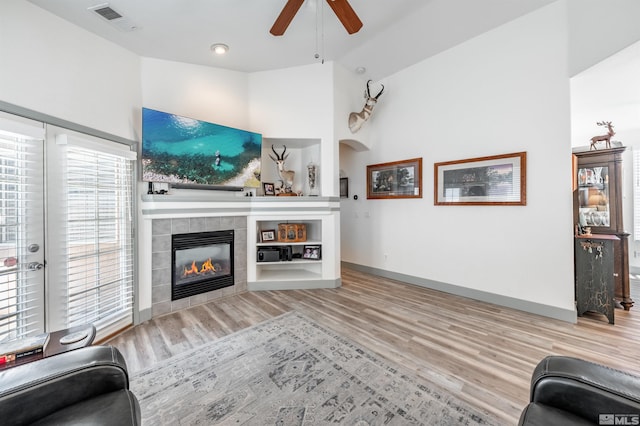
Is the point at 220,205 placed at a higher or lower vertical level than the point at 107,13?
lower

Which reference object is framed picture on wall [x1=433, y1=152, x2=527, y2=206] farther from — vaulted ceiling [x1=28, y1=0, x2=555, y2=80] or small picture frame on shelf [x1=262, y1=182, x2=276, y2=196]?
small picture frame on shelf [x1=262, y1=182, x2=276, y2=196]

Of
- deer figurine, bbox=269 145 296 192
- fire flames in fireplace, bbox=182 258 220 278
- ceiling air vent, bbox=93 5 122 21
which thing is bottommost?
fire flames in fireplace, bbox=182 258 220 278

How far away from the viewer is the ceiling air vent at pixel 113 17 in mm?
2250

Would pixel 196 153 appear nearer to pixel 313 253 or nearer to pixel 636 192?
pixel 313 253

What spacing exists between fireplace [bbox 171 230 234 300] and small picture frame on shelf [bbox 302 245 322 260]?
116cm

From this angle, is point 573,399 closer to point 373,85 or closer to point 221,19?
point 221,19

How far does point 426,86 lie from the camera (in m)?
3.86

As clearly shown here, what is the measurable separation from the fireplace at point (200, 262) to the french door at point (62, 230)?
0.49m

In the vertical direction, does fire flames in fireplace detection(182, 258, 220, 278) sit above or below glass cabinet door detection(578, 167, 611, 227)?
below

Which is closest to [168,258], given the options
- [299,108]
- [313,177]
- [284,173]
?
[284,173]

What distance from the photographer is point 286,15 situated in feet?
7.27

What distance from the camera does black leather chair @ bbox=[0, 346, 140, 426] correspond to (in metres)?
0.88

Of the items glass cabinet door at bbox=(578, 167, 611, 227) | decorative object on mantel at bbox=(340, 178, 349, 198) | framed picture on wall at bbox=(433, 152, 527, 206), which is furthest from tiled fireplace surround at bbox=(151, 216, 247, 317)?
glass cabinet door at bbox=(578, 167, 611, 227)

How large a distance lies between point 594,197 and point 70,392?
5.06m
